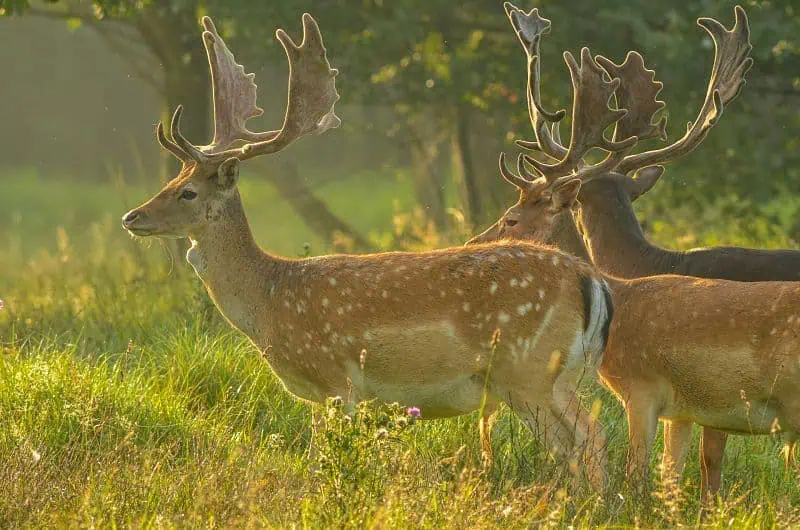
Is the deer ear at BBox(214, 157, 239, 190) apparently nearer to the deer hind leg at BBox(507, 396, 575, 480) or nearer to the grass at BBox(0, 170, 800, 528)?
the grass at BBox(0, 170, 800, 528)

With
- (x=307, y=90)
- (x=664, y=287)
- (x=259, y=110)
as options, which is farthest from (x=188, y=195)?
(x=664, y=287)

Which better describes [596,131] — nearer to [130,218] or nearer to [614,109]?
[614,109]

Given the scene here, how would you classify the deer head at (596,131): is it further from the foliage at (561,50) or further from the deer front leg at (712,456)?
the foliage at (561,50)

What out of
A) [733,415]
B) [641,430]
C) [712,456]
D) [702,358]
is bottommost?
[712,456]

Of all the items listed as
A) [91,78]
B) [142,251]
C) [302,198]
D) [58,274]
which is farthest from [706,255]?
[91,78]

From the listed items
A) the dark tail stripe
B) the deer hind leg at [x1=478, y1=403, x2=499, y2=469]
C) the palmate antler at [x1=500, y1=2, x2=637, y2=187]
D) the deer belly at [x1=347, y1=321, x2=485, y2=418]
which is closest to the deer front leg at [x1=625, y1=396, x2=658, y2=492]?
the dark tail stripe

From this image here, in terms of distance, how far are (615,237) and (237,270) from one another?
2.50 m

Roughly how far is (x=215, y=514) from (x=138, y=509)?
322 mm

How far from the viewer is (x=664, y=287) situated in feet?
21.1

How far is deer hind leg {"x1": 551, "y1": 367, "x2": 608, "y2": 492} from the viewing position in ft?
18.7

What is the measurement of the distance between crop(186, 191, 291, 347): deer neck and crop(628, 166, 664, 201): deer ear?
270cm

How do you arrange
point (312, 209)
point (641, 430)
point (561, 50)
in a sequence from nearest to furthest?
1. point (641, 430)
2. point (561, 50)
3. point (312, 209)

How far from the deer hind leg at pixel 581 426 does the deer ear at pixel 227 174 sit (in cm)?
180

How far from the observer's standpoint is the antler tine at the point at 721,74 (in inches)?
322
